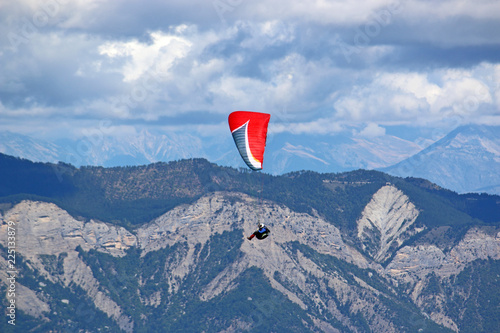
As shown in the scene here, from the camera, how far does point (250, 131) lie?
123438 millimetres

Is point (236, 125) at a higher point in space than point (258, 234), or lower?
higher

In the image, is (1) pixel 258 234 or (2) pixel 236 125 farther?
(2) pixel 236 125

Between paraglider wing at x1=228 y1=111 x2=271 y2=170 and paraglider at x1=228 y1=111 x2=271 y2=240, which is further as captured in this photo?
paraglider wing at x1=228 y1=111 x2=271 y2=170

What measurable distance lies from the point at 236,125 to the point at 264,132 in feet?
15.3

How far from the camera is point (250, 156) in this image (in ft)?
390

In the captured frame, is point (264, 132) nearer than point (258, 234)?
No

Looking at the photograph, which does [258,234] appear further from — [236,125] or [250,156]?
[236,125]

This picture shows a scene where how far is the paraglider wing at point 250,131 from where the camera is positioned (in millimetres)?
120938

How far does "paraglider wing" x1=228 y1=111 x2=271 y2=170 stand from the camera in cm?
12094

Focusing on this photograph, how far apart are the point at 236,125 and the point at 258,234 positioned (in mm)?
20884

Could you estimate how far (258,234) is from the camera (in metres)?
112

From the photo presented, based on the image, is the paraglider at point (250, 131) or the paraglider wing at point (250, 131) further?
the paraglider wing at point (250, 131)

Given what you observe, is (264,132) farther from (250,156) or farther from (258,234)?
(258,234)

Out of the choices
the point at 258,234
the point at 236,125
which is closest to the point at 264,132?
the point at 236,125
